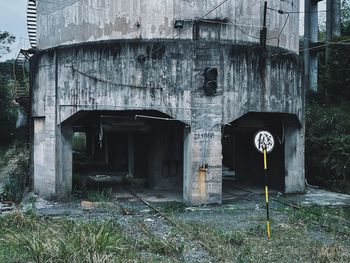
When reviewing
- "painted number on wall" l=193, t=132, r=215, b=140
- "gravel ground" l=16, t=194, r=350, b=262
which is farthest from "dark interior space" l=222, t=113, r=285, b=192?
"gravel ground" l=16, t=194, r=350, b=262

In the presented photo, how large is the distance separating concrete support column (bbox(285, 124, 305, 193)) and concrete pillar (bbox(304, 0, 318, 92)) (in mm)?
13019

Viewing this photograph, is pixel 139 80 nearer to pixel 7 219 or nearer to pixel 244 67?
pixel 244 67

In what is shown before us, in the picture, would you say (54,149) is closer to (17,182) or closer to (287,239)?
(17,182)

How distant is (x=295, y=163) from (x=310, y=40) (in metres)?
16.0

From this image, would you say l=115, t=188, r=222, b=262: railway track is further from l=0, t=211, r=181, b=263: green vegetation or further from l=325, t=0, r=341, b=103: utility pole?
l=325, t=0, r=341, b=103: utility pole

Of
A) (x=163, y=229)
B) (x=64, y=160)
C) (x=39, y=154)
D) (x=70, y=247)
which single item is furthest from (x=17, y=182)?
(x=70, y=247)

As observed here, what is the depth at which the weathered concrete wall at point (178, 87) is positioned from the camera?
17.7 m

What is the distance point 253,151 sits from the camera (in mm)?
24547

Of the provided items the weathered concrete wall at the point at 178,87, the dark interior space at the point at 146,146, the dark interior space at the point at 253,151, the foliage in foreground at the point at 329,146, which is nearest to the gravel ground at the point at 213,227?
the weathered concrete wall at the point at 178,87

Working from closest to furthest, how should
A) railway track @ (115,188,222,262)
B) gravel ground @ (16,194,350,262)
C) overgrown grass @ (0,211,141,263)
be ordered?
overgrown grass @ (0,211,141,263) < gravel ground @ (16,194,350,262) < railway track @ (115,188,222,262)

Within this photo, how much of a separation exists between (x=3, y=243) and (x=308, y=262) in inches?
253

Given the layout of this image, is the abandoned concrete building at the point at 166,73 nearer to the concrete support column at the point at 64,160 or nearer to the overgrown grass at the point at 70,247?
the concrete support column at the point at 64,160

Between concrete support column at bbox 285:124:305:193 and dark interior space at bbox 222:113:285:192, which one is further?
dark interior space at bbox 222:113:285:192

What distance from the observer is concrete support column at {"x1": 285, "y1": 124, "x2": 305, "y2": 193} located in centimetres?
2105
